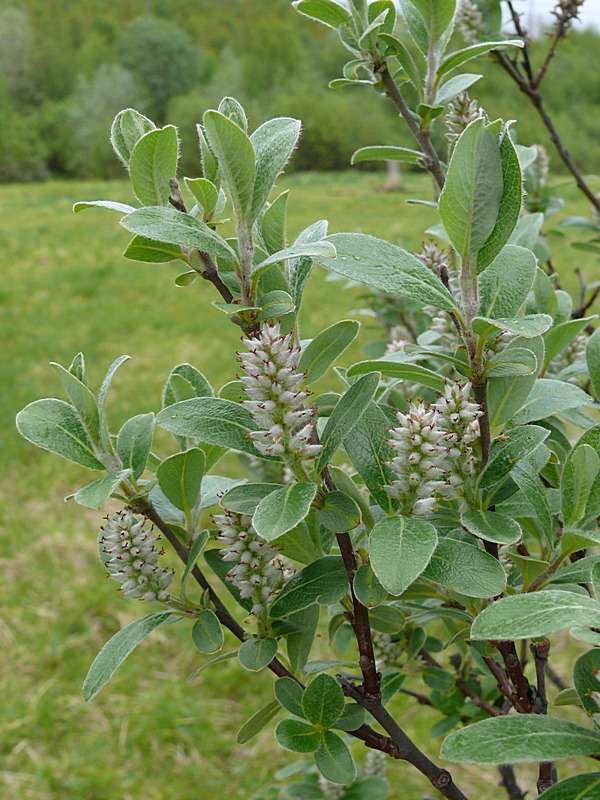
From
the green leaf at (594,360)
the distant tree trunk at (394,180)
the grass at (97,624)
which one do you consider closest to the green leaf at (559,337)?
the green leaf at (594,360)

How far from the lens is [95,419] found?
57 cm

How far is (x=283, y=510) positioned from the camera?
1.39 feet

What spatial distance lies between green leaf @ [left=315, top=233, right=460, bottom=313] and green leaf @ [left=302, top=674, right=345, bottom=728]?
277 mm

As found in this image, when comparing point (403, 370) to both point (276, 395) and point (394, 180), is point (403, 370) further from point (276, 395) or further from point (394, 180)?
point (394, 180)

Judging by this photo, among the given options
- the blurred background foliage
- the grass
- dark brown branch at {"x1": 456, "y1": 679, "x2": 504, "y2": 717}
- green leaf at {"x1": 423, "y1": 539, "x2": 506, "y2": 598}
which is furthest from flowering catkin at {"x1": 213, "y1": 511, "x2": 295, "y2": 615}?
the blurred background foliage

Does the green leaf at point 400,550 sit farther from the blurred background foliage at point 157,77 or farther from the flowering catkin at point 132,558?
the blurred background foliage at point 157,77

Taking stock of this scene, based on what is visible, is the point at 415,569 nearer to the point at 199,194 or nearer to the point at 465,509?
the point at 465,509

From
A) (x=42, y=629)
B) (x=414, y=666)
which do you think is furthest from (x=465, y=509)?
(x=42, y=629)

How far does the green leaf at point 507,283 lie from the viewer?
49cm

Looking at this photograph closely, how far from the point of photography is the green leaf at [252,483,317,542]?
41cm

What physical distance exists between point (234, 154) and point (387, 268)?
0.11 metres

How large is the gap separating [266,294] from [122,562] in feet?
0.74

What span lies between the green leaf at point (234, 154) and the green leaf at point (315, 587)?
240 mm

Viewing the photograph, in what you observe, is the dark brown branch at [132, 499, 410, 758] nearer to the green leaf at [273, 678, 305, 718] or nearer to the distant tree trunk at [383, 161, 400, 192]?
the green leaf at [273, 678, 305, 718]
